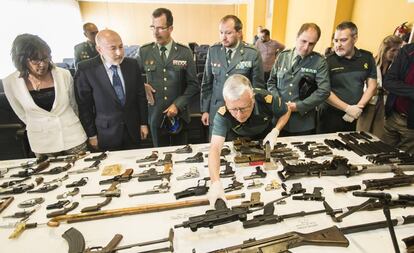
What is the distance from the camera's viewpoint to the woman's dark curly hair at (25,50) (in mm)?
1796

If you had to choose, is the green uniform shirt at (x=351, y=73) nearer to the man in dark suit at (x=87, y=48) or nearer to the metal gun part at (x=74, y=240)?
the metal gun part at (x=74, y=240)

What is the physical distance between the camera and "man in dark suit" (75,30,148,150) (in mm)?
2080

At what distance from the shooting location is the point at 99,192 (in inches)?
62.3

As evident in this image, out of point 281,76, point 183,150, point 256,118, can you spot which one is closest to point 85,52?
point 183,150

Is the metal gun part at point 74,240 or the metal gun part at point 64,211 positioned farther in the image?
the metal gun part at point 64,211

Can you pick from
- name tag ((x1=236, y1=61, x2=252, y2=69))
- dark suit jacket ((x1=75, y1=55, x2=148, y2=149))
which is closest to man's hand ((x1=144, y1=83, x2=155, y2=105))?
dark suit jacket ((x1=75, y1=55, x2=148, y2=149))

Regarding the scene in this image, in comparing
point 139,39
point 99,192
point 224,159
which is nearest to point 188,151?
point 224,159

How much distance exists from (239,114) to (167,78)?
48.2 inches

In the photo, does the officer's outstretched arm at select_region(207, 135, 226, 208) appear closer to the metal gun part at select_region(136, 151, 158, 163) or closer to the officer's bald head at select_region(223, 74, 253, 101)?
the officer's bald head at select_region(223, 74, 253, 101)

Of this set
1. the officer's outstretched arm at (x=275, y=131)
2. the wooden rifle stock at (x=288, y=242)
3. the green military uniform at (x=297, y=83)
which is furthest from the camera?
the green military uniform at (x=297, y=83)

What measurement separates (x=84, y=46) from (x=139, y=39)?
11.6 m

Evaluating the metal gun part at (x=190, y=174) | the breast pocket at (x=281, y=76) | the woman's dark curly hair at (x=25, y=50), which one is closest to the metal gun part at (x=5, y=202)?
the woman's dark curly hair at (x=25, y=50)

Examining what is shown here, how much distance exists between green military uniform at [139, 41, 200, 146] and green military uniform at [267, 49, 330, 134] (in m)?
0.91

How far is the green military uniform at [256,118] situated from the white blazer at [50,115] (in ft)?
4.25
